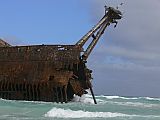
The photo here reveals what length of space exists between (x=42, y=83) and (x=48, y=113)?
27.4ft

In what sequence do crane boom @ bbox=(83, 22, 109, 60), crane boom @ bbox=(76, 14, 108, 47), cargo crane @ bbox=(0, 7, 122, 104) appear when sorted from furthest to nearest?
crane boom @ bbox=(76, 14, 108, 47)
crane boom @ bbox=(83, 22, 109, 60)
cargo crane @ bbox=(0, 7, 122, 104)

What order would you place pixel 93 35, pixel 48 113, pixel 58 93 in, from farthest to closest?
pixel 93 35, pixel 58 93, pixel 48 113

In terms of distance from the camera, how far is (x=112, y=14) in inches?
1219

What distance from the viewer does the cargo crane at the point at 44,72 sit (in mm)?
27891

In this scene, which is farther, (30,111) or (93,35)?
(93,35)

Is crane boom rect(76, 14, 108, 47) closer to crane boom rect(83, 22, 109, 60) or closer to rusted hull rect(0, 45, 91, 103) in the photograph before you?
crane boom rect(83, 22, 109, 60)

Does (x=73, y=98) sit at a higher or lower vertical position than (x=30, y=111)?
higher

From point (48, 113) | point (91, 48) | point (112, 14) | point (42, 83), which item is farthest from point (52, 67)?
point (48, 113)

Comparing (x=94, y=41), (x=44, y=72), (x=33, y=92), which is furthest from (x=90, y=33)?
(x=33, y=92)

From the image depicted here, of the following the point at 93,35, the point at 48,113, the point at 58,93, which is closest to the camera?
the point at 48,113

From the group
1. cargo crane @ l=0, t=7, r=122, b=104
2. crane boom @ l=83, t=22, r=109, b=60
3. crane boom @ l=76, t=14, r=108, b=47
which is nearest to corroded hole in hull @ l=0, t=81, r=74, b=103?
cargo crane @ l=0, t=7, r=122, b=104

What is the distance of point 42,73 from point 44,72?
0.17 m

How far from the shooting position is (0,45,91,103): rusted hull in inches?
1098

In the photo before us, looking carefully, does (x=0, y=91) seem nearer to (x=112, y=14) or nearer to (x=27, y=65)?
(x=27, y=65)
